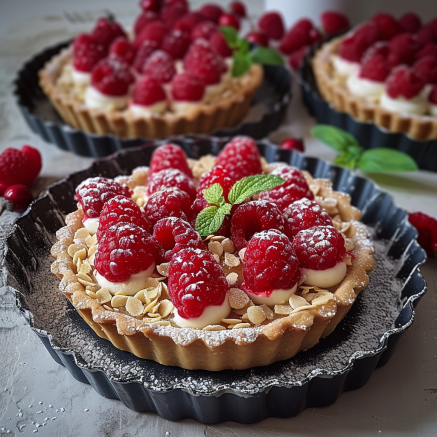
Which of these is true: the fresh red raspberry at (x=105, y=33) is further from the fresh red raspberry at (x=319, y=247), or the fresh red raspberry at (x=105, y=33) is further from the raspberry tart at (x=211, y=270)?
the fresh red raspberry at (x=319, y=247)

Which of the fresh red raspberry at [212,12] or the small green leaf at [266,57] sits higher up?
the fresh red raspberry at [212,12]

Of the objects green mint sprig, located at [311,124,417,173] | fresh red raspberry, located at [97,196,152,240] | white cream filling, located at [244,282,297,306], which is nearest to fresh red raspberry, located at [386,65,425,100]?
green mint sprig, located at [311,124,417,173]

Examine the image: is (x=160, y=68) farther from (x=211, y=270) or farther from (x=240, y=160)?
(x=211, y=270)

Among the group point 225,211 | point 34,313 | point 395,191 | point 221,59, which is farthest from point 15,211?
point 395,191

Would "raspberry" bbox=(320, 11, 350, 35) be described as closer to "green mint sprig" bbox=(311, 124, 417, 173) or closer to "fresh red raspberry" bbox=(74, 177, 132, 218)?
"green mint sprig" bbox=(311, 124, 417, 173)

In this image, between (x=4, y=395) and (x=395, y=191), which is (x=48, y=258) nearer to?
(x=4, y=395)

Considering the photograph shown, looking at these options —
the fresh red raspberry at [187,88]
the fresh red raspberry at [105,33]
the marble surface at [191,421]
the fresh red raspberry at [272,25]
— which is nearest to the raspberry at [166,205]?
the marble surface at [191,421]

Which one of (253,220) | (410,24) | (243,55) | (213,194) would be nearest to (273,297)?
(253,220)
